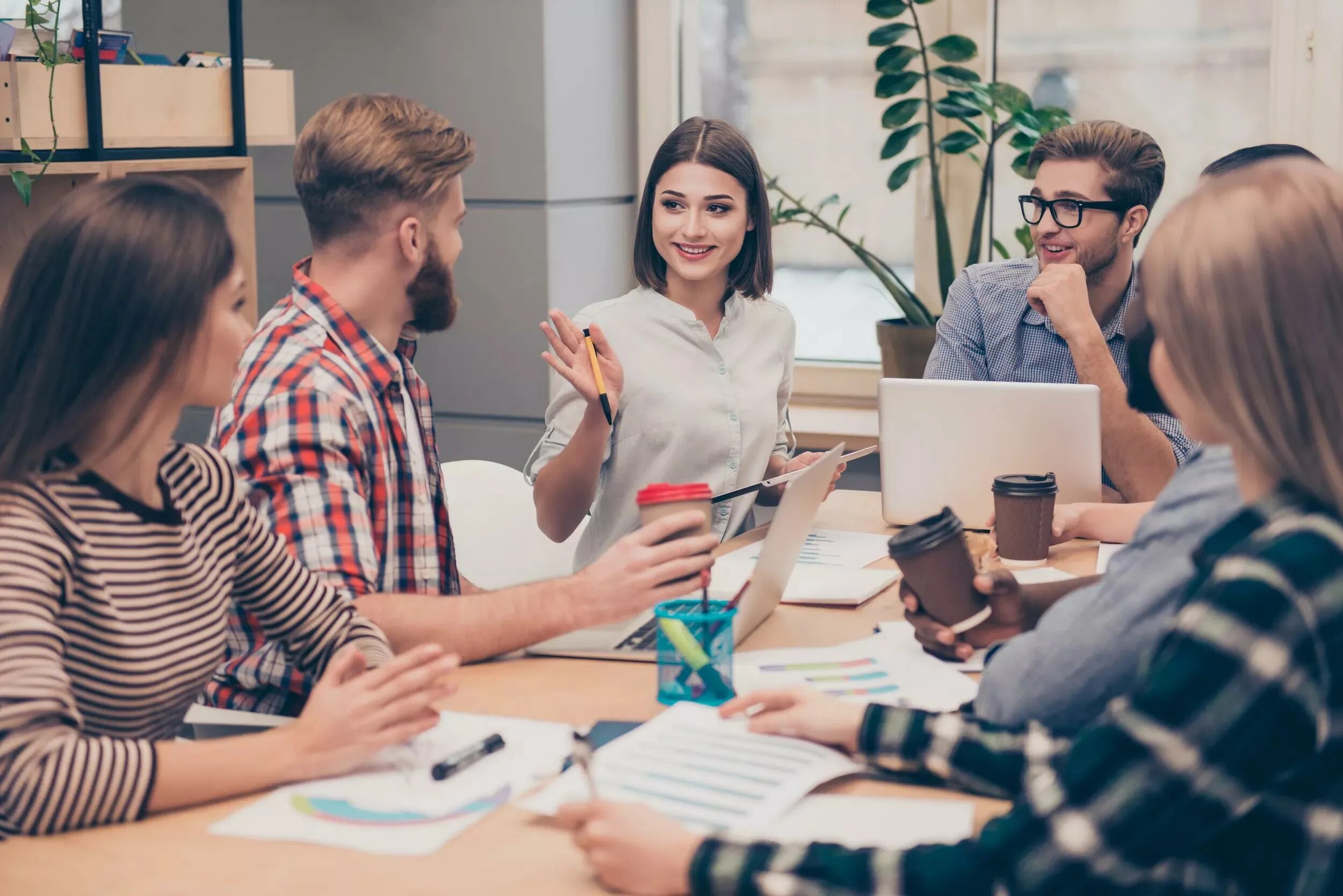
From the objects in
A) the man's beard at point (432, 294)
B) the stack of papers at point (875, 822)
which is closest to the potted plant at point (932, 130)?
the man's beard at point (432, 294)

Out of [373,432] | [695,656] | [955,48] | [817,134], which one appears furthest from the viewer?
[817,134]

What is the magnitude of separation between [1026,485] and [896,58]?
1.63 m

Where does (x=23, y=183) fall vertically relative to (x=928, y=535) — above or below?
above

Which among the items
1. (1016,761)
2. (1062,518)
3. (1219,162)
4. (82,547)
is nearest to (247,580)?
(82,547)

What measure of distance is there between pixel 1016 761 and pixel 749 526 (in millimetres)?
1660

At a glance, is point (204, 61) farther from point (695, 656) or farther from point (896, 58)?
point (695, 656)

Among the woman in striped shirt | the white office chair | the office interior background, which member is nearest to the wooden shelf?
the office interior background

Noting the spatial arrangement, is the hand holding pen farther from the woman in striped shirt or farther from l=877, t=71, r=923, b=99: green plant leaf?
l=877, t=71, r=923, b=99: green plant leaf

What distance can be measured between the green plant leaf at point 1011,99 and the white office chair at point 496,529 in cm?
147

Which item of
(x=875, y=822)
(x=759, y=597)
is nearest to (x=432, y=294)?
(x=759, y=597)

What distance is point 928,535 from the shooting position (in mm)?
1572

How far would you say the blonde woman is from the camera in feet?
2.96

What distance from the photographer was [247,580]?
146 cm

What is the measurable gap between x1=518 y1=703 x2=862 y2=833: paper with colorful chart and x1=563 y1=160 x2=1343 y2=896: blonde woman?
0.51ft
